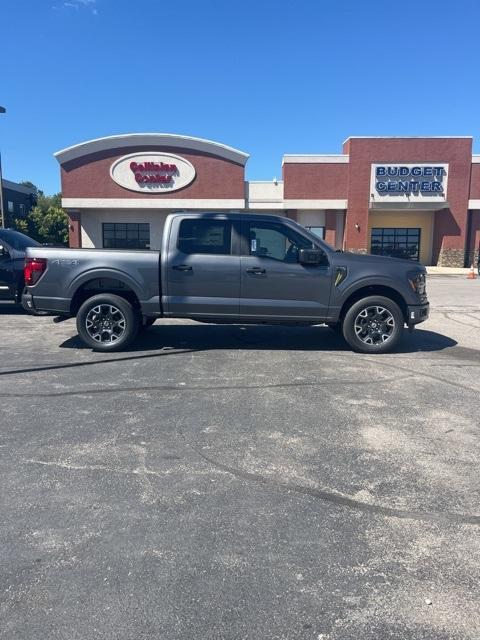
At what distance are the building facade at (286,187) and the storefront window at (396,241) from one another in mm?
1077

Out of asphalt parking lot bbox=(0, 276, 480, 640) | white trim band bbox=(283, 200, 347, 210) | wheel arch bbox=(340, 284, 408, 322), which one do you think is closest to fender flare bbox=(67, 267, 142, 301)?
asphalt parking lot bbox=(0, 276, 480, 640)

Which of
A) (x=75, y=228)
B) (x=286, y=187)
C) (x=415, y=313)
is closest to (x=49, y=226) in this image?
(x=75, y=228)

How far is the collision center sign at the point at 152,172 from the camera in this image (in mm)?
30984

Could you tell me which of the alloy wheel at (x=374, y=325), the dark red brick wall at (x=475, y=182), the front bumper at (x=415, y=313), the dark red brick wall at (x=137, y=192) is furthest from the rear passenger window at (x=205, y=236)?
the dark red brick wall at (x=475, y=182)

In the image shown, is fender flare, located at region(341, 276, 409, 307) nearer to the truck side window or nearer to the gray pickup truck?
the gray pickup truck

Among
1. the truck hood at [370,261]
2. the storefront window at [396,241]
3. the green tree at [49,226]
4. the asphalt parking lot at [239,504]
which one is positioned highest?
the green tree at [49,226]

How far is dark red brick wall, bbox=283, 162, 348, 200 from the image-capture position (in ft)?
104

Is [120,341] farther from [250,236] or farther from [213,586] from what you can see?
[213,586]

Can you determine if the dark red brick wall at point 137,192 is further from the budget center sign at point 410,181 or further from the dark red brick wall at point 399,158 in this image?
the budget center sign at point 410,181

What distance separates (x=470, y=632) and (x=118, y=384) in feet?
14.9

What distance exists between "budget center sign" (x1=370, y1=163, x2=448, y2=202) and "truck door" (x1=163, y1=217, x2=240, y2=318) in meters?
26.4

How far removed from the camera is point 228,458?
13.3ft

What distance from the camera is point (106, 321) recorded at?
25.5ft

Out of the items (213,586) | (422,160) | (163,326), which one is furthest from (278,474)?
(422,160)
